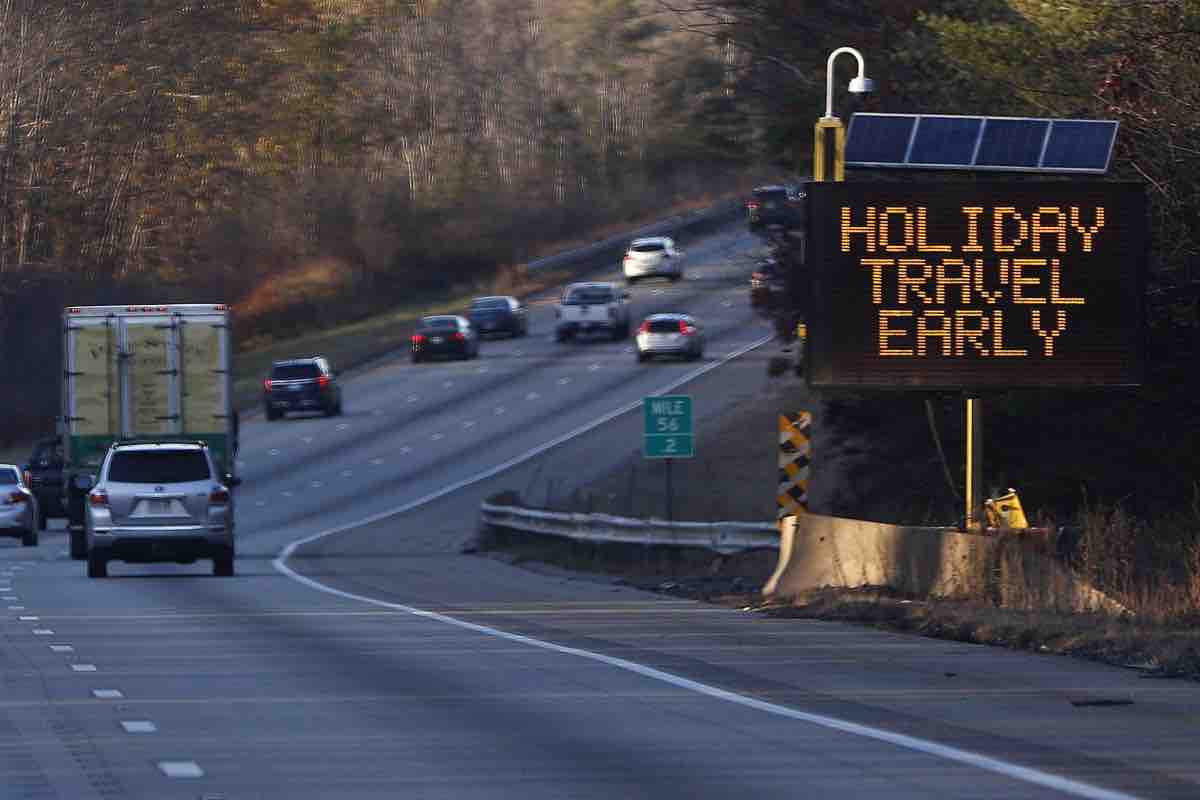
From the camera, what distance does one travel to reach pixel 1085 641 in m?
15.6

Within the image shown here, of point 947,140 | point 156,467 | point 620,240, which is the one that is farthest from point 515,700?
point 620,240

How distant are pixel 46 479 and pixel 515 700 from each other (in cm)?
3249

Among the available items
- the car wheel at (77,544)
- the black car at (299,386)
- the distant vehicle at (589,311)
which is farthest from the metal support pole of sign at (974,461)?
the distant vehicle at (589,311)

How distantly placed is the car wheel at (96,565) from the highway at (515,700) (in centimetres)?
30

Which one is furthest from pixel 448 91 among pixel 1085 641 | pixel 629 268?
pixel 1085 641

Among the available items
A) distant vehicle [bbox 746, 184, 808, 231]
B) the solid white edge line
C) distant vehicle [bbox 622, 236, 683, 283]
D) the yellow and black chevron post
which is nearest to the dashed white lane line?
the solid white edge line

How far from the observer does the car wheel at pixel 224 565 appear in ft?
92.0

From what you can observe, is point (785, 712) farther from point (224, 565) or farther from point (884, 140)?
point (224, 565)

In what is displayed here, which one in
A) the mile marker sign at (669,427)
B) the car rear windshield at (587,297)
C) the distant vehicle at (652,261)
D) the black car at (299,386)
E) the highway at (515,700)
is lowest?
the highway at (515,700)

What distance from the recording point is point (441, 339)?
70.9 meters

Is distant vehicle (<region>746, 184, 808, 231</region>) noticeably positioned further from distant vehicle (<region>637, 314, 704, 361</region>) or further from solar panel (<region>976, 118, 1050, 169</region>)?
distant vehicle (<region>637, 314, 704, 361</region>)

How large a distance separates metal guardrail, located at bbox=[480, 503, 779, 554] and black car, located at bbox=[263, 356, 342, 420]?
26.6 metres

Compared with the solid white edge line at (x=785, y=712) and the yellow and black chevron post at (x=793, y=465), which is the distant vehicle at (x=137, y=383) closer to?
the solid white edge line at (x=785, y=712)

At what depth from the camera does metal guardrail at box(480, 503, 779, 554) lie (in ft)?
88.6
